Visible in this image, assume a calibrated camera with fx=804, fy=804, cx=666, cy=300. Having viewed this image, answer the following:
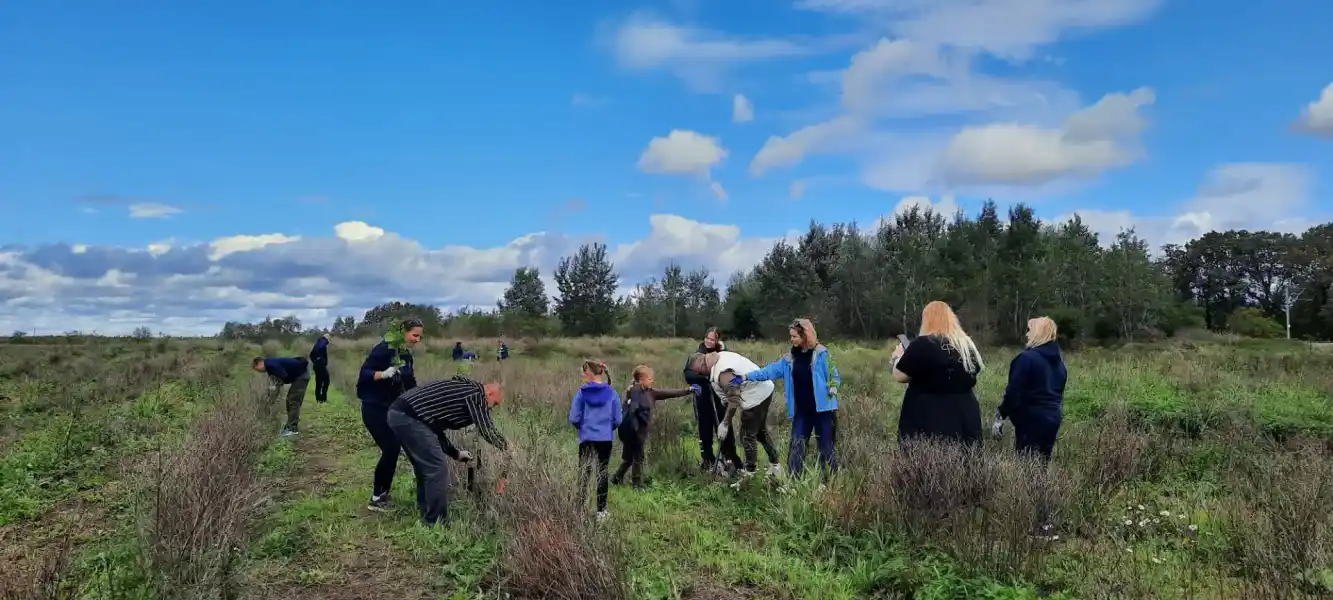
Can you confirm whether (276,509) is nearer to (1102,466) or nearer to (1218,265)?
(1102,466)

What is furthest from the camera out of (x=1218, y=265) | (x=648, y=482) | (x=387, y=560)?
(x=1218, y=265)

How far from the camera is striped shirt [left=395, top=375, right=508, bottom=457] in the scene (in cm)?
610

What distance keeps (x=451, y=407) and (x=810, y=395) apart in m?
2.99

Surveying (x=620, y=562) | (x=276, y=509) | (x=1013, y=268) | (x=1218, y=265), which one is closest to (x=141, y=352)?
(x=276, y=509)

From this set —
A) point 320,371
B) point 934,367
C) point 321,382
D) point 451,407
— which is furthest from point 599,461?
point 321,382

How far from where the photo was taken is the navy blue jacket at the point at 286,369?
12.0 metres

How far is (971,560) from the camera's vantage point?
4.66 metres

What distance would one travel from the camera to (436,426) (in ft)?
20.2

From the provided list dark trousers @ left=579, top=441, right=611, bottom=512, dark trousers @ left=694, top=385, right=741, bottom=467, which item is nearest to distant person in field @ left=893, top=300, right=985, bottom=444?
dark trousers @ left=579, top=441, right=611, bottom=512

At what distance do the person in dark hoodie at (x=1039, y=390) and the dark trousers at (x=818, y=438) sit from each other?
1510 mm

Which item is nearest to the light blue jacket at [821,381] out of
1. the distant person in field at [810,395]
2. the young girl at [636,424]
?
the distant person in field at [810,395]

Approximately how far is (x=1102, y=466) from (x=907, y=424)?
6.55ft

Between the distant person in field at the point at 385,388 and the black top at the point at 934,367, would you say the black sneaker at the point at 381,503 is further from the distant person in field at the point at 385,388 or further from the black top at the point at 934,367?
the black top at the point at 934,367

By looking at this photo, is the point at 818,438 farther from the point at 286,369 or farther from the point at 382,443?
the point at 286,369
